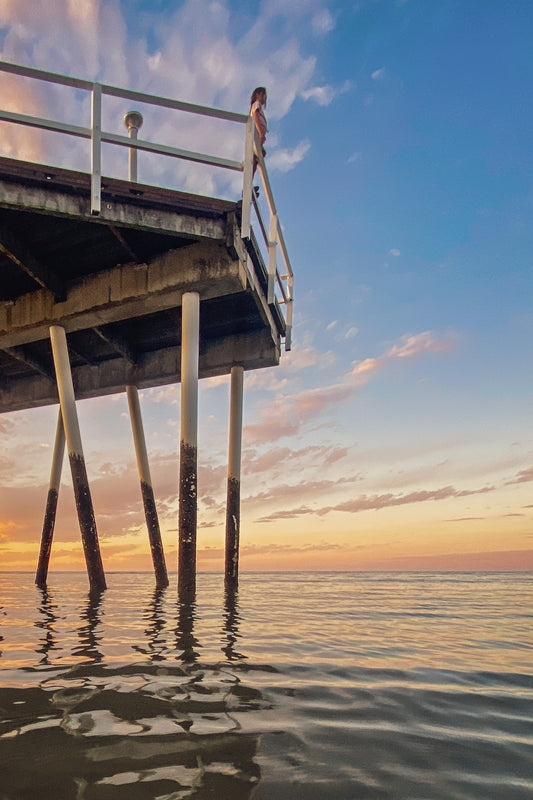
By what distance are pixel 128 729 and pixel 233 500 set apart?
7423mm

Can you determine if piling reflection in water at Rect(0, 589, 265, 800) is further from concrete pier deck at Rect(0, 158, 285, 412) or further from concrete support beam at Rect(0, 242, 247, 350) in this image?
concrete pier deck at Rect(0, 158, 285, 412)

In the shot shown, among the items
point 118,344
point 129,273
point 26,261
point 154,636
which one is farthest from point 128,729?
point 118,344

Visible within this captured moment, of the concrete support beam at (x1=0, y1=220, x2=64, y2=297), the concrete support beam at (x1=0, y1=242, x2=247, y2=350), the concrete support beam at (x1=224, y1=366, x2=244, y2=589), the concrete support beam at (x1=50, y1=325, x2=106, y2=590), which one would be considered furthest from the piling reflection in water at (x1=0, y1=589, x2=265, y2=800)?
the concrete support beam at (x1=0, y1=220, x2=64, y2=297)

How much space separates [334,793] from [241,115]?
28.0ft

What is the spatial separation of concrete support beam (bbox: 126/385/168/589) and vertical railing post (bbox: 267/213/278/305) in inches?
191

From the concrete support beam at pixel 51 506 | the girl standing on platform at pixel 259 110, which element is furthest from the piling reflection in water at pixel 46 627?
the girl standing on platform at pixel 259 110

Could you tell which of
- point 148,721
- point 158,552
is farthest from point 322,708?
point 158,552

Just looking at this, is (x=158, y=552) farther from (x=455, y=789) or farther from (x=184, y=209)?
(x=455, y=789)

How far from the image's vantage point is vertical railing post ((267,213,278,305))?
914cm

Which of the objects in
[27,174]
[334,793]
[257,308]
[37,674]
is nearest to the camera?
[334,793]

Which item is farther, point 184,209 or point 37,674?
point 184,209

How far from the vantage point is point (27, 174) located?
657 cm

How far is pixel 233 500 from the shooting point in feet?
30.2

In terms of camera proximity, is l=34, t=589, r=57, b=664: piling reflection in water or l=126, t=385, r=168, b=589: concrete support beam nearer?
l=34, t=589, r=57, b=664: piling reflection in water
